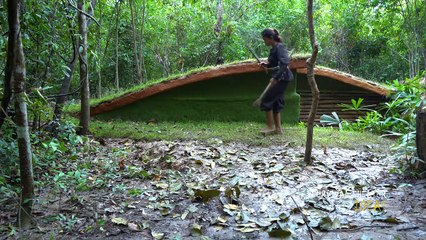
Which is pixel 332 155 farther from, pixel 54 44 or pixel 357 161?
pixel 54 44

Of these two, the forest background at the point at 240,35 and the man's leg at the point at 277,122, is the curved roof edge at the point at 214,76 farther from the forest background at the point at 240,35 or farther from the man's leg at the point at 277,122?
the forest background at the point at 240,35

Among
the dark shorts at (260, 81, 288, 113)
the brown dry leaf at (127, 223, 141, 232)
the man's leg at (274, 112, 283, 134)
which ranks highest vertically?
the dark shorts at (260, 81, 288, 113)

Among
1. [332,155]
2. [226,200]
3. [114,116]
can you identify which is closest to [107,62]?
[114,116]

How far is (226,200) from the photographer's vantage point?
124 inches

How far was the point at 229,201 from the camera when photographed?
10.3 ft

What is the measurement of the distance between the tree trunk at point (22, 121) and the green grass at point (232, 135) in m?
3.18

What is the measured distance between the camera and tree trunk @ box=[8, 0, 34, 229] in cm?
236

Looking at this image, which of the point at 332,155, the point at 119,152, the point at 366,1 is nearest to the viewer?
the point at 119,152

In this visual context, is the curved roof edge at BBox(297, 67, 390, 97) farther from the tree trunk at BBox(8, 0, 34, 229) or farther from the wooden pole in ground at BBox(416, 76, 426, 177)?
the tree trunk at BBox(8, 0, 34, 229)

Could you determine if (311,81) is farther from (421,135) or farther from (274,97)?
(274,97)

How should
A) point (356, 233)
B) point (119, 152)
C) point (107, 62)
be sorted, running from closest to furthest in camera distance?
A: point (356, 233) < point (119, 152) < point (107, 62)

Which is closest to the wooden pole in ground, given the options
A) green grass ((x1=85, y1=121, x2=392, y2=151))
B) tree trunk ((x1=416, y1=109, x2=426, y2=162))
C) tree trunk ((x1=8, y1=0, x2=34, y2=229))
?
tree trunk ((x1=416, y1=109, x2=426, y2=162))

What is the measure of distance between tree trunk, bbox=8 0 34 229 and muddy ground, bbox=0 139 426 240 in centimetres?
23

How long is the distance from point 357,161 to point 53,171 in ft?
11.0
